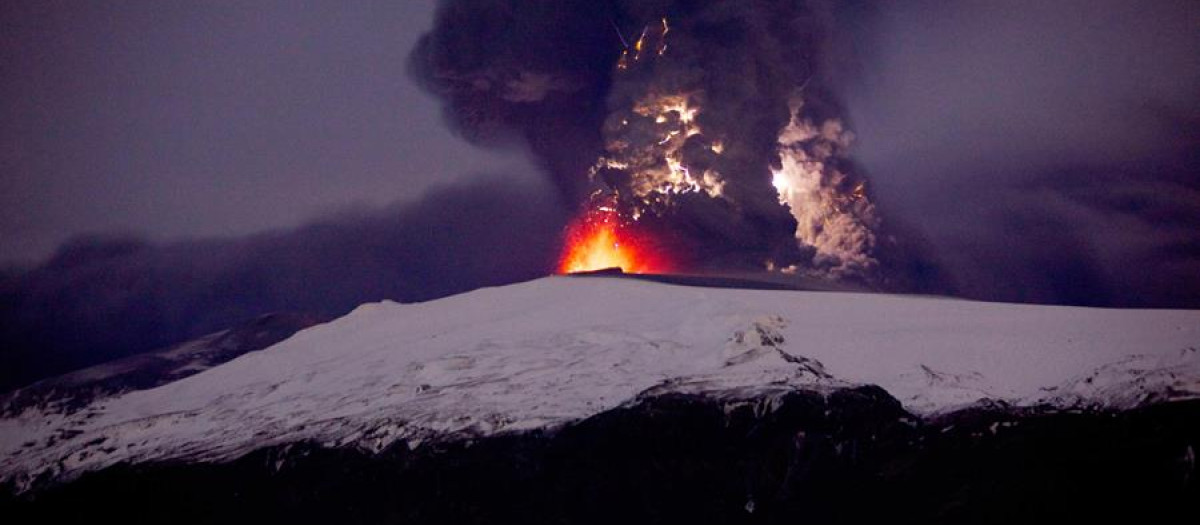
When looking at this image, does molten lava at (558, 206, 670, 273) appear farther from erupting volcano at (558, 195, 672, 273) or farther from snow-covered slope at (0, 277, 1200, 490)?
snow-covered slope at (0, 277, 1200, 490)

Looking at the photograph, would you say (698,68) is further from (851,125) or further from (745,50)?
(851,125)

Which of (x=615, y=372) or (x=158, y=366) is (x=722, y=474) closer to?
(x=615, y=372)

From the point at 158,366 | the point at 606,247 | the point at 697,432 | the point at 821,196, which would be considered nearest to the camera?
the point at 697,432

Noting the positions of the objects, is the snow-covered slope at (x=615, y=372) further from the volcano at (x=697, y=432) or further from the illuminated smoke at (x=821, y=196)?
the illuminated smoke at (x=821, y=196)

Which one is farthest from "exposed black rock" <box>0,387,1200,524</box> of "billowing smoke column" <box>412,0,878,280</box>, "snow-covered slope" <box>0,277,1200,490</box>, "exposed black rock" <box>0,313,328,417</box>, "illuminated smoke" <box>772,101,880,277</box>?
"illuminated smoke" <box>772,101,880,277</box>

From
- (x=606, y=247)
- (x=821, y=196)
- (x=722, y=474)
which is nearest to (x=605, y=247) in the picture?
(x=606, y=247)

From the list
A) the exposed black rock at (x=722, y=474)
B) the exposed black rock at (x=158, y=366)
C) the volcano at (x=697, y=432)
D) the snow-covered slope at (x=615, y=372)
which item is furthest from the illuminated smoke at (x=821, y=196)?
the exposed black rock at (x=722, y=474)

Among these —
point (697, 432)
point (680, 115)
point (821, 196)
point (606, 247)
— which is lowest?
point (697, 432)

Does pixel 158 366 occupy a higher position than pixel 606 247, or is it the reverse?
pixel 606 247
